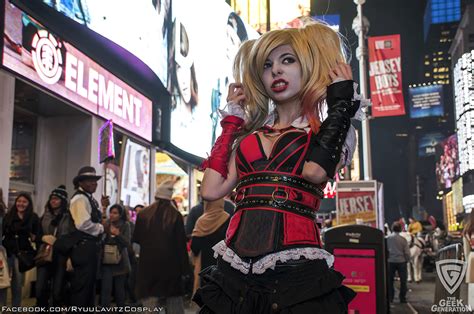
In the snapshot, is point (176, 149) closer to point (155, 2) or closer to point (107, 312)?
point (155, 2)

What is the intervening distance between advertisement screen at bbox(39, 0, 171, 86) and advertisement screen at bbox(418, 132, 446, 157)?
82.5m

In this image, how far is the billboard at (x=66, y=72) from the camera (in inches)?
398

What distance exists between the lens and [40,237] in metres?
7.94

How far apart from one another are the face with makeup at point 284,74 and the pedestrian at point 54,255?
5.53m

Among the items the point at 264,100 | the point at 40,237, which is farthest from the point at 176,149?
the point at 264,100

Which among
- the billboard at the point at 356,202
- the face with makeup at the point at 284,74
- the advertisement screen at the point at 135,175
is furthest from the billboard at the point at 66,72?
the face with makeup at the point at 284,74

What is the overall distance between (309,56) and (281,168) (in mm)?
495

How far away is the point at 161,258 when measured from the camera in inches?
254

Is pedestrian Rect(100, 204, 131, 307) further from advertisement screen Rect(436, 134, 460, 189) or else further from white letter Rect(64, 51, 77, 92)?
advertisement screen Rect(436, 134, 460, 189)

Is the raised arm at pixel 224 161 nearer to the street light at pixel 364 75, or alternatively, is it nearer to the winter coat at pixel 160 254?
A: the winter coat at pixel 160 254

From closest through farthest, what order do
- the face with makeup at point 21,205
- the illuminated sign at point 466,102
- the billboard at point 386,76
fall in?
the face with makeup at point 21,205
the billboard at point 386,76
the illuminated sign at point 466,102

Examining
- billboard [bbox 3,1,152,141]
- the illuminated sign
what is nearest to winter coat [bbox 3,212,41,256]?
billboard [bbox 3,1,152,141]

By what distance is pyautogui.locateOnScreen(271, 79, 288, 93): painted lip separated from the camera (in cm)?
225

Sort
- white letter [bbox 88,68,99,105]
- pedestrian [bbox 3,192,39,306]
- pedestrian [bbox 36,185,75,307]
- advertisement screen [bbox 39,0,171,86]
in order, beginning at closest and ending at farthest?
pedestrian [bbox 36,185,75,307], pedestrian [bbox 3,192,39,306], advertisement screen [bbox 39,0,171,86], white letter [bbox 88,68,99,105]
